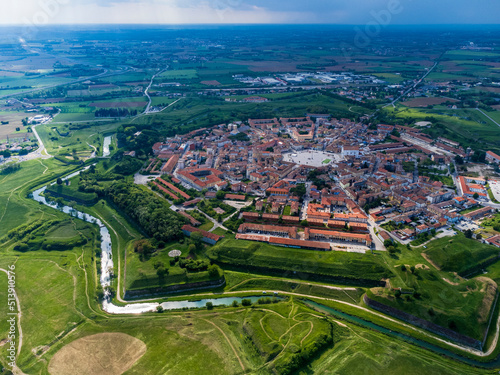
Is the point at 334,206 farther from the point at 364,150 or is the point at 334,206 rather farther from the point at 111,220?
the point at 111,220

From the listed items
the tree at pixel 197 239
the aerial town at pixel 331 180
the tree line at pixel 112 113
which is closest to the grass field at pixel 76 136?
the tree line at pixel 112 113

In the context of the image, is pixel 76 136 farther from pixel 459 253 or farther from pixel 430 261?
pixel 459 253

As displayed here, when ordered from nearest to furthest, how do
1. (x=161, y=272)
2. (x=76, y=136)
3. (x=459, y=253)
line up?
(x=161, y=272), (x=459, y=253), (x=76, y=136)

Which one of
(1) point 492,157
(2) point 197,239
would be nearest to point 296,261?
(2) point 197,239

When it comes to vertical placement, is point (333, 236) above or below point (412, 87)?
below

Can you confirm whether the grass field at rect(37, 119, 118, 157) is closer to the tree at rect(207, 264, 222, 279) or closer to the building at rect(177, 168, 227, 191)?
the building at rect(177, 168, 227, 191)

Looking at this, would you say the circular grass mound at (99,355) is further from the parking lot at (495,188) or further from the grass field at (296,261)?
the parking lot at (495,188)

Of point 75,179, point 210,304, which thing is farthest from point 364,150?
point 75,179

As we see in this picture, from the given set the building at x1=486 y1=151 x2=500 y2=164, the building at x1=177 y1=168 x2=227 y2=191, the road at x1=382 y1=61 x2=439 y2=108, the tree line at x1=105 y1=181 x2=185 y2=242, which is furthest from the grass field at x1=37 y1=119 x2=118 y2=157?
the building at x1=486 y1=151 x2=500 y2=164
